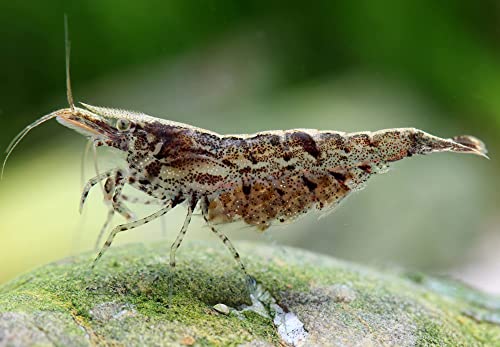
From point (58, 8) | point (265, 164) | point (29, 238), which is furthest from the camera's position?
point (58, 8)

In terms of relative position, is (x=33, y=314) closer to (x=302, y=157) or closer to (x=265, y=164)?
(x=265, y=164)

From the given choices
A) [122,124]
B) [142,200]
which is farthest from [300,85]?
[122,124]

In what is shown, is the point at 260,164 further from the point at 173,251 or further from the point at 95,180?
→ the point at 95,180

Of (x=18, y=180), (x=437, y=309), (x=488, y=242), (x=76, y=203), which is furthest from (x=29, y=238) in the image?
(x=488, y=242)

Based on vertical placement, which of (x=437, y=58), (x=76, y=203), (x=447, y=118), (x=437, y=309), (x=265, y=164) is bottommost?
(x=437, y=309)

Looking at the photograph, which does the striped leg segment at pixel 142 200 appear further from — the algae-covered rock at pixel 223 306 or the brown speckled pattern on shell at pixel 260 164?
the algae-covered rock at pixel 223 306

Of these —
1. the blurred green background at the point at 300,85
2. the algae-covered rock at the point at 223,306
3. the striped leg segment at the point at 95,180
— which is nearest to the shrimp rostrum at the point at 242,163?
the striped leg segment at the point at 95,180

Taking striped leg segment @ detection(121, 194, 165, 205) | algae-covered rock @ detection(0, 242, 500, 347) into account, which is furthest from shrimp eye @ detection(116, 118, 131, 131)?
algae-covered rock @ detection(0, 242, 500, 347)
